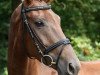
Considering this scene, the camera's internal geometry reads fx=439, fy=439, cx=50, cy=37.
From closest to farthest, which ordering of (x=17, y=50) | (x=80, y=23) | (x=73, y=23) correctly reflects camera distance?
(x=17, y=50)
(x=73, y=23)
(x=80, y=23)

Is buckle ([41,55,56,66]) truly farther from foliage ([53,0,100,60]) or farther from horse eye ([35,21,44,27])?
foliage ([53,0,100,60])

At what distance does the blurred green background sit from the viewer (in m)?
9.74

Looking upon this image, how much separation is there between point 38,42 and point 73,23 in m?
6.07

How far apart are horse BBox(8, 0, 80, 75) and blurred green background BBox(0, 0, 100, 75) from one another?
4211mm

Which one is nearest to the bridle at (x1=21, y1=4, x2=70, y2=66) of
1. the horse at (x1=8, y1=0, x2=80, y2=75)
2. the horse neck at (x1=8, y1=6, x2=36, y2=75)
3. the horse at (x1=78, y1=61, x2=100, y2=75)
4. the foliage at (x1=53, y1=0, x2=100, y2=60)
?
the horse at (x1=8, y1=0, x2=80, y2=75)

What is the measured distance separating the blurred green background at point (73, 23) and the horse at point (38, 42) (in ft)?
13.8

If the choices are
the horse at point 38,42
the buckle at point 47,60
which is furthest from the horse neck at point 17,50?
the buckle at point 47,60

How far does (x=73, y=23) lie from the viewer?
10.9m

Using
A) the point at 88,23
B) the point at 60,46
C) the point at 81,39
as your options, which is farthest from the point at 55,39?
the point at 88,23

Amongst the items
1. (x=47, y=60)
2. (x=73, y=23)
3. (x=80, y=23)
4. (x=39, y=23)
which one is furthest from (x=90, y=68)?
(x=80, y=23)

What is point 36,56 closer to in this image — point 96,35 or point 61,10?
point 61,10

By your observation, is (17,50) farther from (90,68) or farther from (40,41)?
(90,68)

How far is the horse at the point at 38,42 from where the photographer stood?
470 cm

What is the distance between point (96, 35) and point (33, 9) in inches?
311
